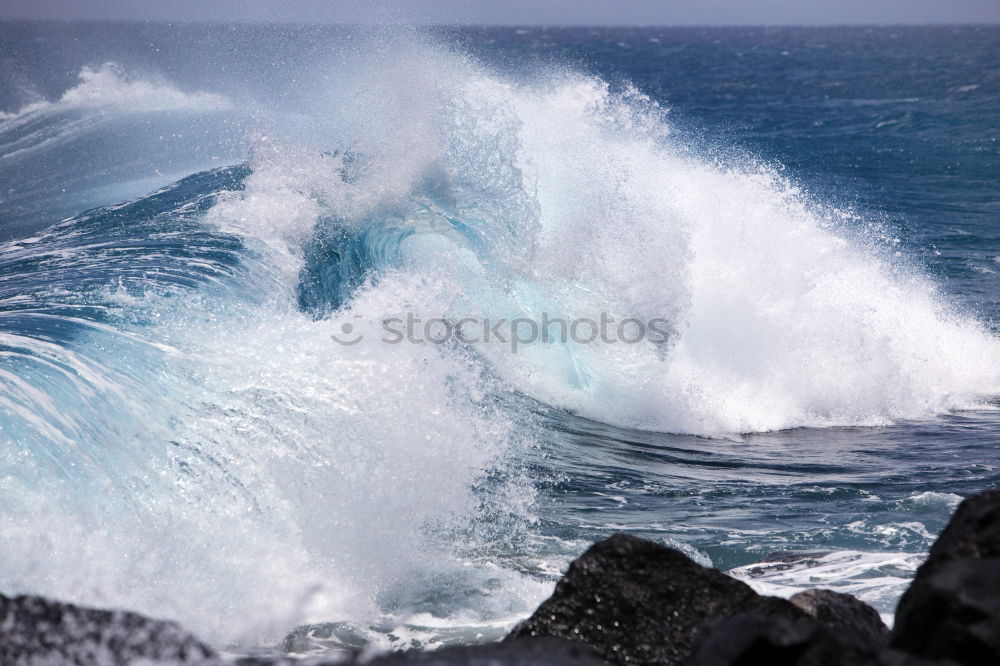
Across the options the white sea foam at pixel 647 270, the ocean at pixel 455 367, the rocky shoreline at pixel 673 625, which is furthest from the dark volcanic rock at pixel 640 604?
the white sea foam at pixel 647 270

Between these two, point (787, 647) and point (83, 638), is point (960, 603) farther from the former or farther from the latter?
point (83, 638)

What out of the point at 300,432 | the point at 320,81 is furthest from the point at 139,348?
the point at 320,81

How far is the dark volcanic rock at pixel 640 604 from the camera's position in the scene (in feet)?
12.6

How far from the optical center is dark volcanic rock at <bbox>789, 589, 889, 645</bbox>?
396 centimetres

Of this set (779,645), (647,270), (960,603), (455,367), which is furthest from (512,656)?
(647,270)

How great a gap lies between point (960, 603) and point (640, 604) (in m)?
1.32

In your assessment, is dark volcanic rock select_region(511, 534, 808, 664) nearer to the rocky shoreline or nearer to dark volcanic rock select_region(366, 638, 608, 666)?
the rocky shoreline

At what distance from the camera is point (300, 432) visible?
614 cm

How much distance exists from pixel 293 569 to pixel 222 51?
114 feet

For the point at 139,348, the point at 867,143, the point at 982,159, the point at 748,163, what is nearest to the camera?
the point at 139,348

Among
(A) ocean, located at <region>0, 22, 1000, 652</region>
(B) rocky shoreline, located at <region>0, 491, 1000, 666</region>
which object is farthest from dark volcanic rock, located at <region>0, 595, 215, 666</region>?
(A) ocean, located at <region>0, 22, 1000, 652</region>

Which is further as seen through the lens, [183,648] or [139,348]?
[139,348]

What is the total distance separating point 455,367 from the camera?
22.7 ft

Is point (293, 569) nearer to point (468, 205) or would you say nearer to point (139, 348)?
point (139, 348)
